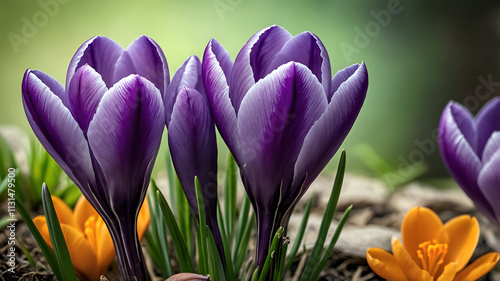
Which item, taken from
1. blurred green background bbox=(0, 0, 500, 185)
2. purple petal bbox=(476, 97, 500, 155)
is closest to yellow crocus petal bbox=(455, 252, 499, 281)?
purple petal bbox=(476, 97, 500, 155)

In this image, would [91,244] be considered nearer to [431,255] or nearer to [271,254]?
[271,254]

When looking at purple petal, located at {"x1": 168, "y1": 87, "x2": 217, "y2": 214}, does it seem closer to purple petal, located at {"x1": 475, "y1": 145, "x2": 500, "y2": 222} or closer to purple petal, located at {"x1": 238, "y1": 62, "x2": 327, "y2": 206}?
purple petal, located at {"x1": 238, "y1": 62, "x2": 327, "y2": 206}

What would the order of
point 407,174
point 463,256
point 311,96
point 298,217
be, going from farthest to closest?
point 407,174 → point 298,217 → point 463,256 → point 311,96

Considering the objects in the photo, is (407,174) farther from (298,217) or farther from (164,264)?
(164,264)

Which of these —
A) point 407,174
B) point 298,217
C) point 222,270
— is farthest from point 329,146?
point 407,174

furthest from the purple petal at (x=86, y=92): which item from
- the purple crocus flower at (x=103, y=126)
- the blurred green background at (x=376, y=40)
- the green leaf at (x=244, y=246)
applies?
the blurred green background at (x=376, y=40)

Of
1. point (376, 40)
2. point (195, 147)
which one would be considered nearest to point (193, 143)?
point (195, 147)

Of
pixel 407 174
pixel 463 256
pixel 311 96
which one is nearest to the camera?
pixel 311 96
